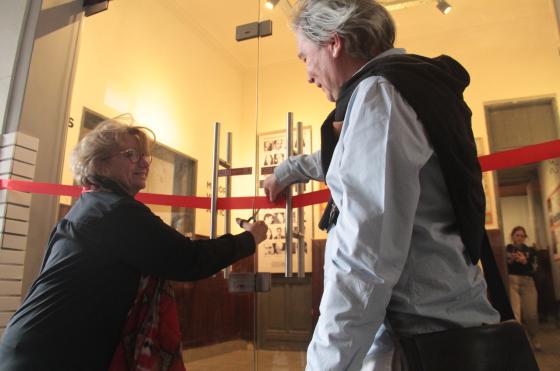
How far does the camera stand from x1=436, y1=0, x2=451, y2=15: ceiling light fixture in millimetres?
2490

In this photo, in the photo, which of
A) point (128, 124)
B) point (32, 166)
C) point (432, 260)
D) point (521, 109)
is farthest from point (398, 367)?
point (32, 166)

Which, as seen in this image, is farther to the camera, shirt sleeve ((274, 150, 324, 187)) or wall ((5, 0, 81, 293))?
wall ((5, 0, 81, 293))

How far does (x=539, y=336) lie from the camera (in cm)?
213

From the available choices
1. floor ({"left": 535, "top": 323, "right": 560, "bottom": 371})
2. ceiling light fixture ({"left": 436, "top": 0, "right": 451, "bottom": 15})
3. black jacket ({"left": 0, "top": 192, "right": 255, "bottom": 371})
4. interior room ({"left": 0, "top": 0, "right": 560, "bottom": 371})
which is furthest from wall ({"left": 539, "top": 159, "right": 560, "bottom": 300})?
black jacket ({"left": 0, "top": 192, "right": 255, "bottom": 371})

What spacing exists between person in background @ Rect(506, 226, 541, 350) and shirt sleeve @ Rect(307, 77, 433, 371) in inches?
70.3

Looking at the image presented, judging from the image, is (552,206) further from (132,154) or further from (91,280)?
(91,280)

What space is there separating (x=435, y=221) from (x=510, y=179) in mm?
1655

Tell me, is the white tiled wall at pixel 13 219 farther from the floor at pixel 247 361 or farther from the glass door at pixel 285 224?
the glass door at pixel 285 224

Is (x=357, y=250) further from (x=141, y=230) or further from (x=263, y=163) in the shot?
(x=263, y=163)

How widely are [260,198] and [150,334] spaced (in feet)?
3.68

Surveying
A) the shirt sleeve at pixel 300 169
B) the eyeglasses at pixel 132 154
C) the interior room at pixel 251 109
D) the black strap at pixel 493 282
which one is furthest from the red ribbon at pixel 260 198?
the black strap at pixel 493 282

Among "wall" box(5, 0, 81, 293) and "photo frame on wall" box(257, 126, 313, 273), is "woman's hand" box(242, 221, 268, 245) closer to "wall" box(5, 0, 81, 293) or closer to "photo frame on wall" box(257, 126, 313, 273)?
"photo frame on wall" box(257, 126, 313, 273)

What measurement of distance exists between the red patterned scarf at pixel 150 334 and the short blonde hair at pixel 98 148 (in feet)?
1.43

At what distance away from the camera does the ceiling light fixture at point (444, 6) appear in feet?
8.17
